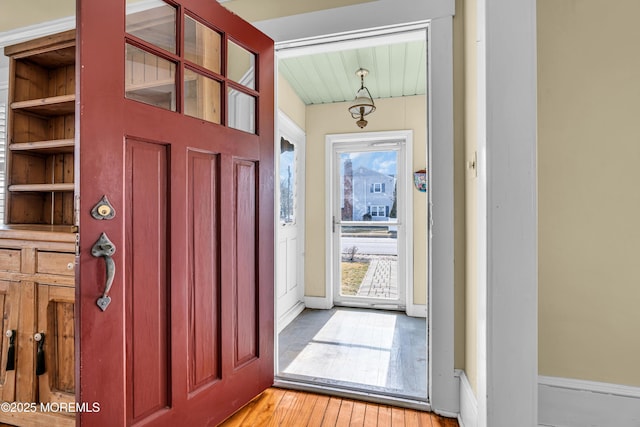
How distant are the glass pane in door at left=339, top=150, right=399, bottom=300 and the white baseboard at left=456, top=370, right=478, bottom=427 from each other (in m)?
2.20

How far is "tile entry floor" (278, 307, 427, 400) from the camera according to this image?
2.02 metres

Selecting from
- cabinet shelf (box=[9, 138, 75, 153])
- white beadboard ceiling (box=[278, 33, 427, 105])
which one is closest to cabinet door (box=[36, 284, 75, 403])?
cabinet shelf (box=[9, 138, 75, 153])

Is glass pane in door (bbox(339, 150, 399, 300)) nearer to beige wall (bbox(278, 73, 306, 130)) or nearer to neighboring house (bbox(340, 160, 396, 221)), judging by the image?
neighboring house (bbox(340, 160, 396, 221))

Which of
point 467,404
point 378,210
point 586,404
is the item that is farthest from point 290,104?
point 586,404

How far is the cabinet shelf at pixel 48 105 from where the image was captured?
1880 mm

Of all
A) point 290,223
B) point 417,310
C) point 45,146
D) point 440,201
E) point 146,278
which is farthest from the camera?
point 290,223

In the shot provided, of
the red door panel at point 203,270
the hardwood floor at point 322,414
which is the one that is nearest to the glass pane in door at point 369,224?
the hardwood floor at point 322,414

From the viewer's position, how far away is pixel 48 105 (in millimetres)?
1957

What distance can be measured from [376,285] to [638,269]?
2.72m

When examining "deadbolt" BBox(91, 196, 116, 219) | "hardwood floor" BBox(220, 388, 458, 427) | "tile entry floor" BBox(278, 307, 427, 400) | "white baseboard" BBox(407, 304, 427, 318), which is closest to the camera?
"deadbolt" BBox(91, 196, 116, 219)

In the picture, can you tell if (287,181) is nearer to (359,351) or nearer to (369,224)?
(369,224)

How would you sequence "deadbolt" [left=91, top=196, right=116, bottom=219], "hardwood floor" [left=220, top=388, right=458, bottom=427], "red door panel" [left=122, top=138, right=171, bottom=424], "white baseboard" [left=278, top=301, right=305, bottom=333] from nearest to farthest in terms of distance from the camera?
"deadbolt" [left=91, top=196, right=116, bottom=219] < "red door panel" [left=122, top=138, right=171, bottom=424] < "hardwood floor" [left=220, top=388, right=458, bottom=427] < "white baseboard" [left=278, top=301, right=305, bottom=333]

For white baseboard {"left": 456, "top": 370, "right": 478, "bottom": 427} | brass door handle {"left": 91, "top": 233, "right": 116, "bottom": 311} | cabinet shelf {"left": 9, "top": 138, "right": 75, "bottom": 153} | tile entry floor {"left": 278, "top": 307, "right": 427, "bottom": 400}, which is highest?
cabinet shelf {"left": 9, "top": 138, "right": 75, "bottom": 153}

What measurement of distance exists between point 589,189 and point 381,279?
8.92 feet
